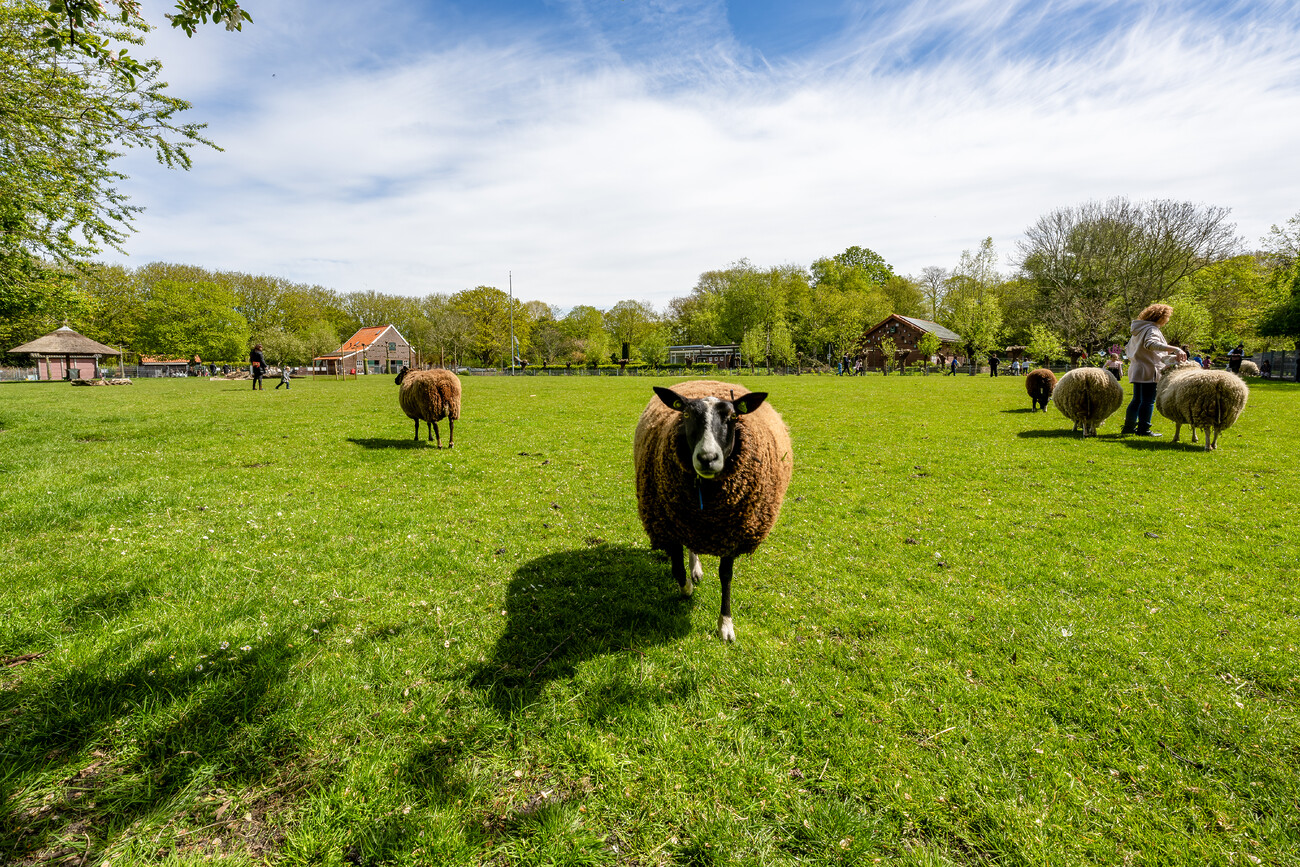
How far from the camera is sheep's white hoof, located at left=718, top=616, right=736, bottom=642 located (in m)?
4.85

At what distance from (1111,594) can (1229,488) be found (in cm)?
672

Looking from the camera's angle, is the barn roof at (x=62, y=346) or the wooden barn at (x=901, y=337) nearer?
the barn roof at (x=62, y=346)

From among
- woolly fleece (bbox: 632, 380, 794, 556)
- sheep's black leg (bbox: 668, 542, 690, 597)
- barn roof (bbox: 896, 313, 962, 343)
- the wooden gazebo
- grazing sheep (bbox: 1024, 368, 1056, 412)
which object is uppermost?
barn roof (bbox: 896, 313, 962, 343)

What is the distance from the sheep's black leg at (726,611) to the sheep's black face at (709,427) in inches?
44.6

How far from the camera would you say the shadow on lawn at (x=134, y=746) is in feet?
9.01

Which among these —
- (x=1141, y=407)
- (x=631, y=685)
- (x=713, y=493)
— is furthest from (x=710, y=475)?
(x=1141, y=407)

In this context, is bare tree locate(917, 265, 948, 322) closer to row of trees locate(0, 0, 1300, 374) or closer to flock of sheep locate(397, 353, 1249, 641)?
row of trees locate(0, 0, 1300, 374)

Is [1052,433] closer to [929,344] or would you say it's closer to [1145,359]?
[1145,359]

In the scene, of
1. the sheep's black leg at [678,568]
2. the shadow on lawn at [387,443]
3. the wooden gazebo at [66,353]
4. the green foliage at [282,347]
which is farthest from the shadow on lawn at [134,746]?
the wooden gazebo at [66,353]

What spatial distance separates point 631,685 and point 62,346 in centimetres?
9402

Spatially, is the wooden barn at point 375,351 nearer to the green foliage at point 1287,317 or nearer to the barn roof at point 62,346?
the barn roof at point 62,346

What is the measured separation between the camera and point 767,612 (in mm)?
5352

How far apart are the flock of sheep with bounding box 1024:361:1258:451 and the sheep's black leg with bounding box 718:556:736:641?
14.5m

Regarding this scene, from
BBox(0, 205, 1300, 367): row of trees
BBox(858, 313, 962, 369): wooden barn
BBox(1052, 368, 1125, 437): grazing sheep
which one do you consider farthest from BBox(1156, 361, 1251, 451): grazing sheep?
BBox(858, 313, 962, 369): wooden barn
